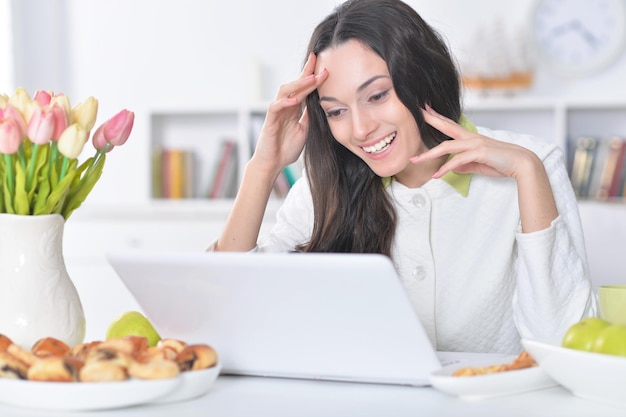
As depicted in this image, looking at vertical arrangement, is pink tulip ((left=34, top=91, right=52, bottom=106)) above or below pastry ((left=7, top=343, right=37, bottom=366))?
above

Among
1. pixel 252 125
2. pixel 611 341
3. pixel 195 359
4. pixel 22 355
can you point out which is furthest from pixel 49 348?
pixel 252 125

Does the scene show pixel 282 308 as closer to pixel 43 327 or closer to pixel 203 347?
pixel 203 347

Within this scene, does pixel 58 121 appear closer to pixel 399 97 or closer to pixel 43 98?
pixel 43 98

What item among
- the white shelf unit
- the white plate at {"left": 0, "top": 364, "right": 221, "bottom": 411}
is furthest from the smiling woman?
the white shelf unit

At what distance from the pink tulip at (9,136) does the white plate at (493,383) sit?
58 cm

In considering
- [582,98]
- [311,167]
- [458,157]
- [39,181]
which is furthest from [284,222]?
[582,98]

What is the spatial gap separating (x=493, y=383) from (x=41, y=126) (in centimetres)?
62

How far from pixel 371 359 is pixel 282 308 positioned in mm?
116

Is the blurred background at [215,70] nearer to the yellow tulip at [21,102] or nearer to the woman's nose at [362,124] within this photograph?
the woman's nose at [362,124]

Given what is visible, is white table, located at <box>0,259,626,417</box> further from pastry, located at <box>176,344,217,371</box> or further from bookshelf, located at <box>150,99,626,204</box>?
bookshelf, located at <box>150,99,626,204</box>

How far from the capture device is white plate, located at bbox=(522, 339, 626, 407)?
85cm

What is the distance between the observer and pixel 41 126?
Result: 1.08 m

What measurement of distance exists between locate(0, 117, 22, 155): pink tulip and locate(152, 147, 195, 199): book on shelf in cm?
285

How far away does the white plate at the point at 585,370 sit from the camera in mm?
850
